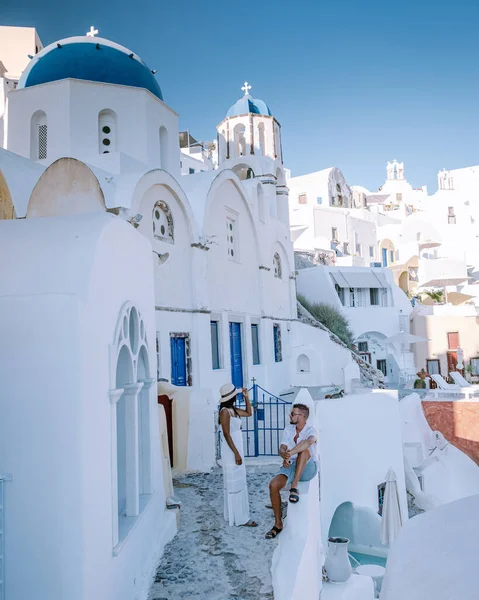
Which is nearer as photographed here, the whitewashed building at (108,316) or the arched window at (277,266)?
the whitewashed building at (108,316)

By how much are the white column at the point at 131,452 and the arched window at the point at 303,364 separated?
15.2 metres

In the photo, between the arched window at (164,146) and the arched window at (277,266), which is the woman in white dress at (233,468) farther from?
the arched window at (277,266)

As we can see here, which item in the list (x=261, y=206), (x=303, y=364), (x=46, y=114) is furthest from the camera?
(x=303, y=364)

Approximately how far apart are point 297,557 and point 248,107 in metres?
18.9

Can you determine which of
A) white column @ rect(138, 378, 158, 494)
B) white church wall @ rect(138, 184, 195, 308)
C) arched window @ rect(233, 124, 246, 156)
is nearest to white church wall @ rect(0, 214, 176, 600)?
white column @ rect(138, 378, 158, 494)

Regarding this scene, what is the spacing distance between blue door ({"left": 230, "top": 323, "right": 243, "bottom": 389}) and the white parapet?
9.85 m

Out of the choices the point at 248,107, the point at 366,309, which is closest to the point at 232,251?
the point at 248,107

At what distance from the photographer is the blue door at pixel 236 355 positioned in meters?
15.3

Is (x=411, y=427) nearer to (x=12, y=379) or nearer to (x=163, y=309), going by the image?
(x=163, y=309)

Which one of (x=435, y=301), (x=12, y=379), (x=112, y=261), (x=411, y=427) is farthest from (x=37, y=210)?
(x=435, y=301)

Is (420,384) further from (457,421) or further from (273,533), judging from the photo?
(273,533)

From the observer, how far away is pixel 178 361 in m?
12.3

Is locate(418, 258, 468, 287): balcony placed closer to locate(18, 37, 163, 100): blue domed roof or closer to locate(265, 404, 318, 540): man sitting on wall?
locate(18, 37, 163, 100): blue domed roof

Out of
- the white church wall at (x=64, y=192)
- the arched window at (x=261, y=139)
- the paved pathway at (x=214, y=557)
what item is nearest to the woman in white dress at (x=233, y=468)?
the paved pathway at (x=214, y=557)
